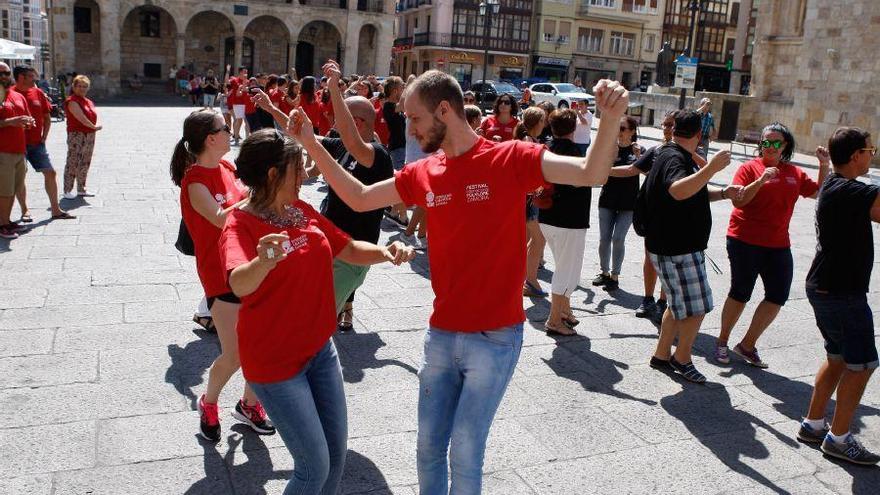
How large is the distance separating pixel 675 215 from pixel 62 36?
132 ft

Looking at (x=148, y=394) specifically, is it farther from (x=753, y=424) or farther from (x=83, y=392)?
(x=753, y=424)

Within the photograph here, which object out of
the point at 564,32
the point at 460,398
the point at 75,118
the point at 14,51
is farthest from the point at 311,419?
the point at 564,32

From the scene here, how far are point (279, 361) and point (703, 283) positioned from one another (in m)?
3.28

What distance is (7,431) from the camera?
12.9ft

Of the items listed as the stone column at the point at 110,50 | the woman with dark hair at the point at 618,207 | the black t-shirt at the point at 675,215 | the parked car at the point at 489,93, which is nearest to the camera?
the black t-shirt at the point at 675,215

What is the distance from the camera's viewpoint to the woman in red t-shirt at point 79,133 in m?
10.0

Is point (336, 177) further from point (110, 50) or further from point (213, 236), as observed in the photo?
point (110, 50)

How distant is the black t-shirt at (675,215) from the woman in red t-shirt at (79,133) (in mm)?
7987

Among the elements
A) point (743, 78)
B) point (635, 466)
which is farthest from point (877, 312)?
point (743, 78)

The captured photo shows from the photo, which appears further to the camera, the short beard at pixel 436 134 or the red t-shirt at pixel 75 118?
the red t-shirt at pixel 75 118

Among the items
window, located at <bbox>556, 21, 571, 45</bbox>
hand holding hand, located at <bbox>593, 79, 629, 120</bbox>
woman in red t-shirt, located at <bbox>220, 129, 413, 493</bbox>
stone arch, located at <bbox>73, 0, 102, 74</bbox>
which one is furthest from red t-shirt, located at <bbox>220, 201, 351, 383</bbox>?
window, located at <bbox>556, 21, 571, 45</bbox>

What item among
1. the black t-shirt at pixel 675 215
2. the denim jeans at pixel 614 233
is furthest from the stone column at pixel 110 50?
the black t-shirt at pixel 675 215

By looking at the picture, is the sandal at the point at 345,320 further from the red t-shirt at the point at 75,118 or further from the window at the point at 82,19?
the window at the point at 82,19

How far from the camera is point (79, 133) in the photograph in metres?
10.2
